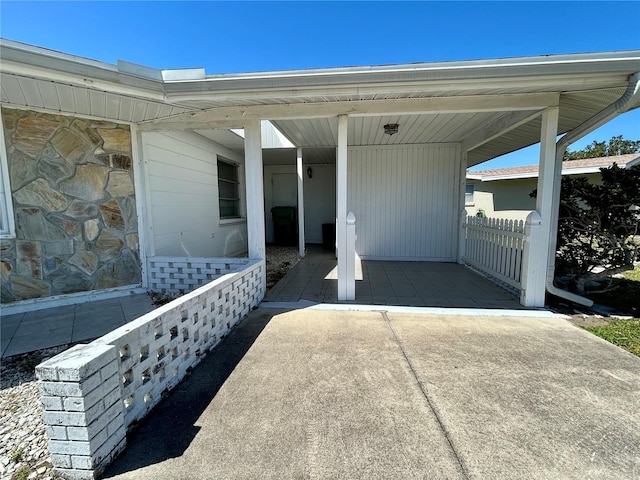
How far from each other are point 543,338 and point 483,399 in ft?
4.74

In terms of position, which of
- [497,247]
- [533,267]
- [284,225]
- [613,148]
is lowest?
[533,267]

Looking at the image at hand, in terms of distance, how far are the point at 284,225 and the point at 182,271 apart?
18.2 ft

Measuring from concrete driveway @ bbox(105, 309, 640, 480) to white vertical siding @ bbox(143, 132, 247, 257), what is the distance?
283cm

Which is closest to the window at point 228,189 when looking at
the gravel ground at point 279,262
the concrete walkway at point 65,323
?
the gravel ground at point 279,262

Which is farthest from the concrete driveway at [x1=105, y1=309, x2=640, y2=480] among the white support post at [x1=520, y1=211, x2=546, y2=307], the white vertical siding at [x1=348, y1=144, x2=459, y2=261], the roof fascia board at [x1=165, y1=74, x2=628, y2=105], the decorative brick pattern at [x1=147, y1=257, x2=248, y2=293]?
the white vertical siding at [x1=348, y1=144, x2=459, y2=261]

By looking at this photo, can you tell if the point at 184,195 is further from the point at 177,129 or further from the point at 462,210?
the point at 462,210

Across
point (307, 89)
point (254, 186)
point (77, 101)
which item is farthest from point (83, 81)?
point (307, 89)

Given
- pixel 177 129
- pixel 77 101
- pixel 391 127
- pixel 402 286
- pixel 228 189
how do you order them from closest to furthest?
pixel 77 101 < pixel 177 129 < pixel 402 286 < pixel 391 127 < pixel 228 189

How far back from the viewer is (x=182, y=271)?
4211 mm

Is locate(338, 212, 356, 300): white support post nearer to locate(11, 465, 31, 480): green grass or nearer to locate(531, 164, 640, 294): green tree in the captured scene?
locate(11, 465, 31, 480): green grass

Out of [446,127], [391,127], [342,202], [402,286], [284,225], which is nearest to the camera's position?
[342,202]

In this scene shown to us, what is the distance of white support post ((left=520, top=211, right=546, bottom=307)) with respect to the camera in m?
3.55

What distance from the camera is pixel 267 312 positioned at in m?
3.58

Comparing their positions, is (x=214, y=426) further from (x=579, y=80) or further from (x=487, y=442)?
(x=579, y=80)
